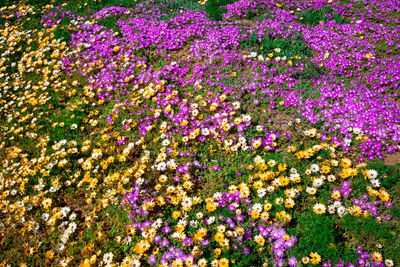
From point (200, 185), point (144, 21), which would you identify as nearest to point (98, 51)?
point (144, 21)

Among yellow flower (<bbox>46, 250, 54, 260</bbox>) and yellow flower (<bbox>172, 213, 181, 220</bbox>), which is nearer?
yellow flower (<bbox>172, 213, 181, 220</bbox>)

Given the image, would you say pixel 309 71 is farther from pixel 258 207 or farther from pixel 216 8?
pixel 216 8

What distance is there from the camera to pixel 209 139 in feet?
16.6

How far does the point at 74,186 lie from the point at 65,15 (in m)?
7.80

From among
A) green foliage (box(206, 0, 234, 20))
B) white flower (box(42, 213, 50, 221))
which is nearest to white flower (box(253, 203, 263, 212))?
white flower (box(42, 213, 50, 221))

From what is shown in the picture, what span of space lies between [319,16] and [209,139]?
5784 millimetres

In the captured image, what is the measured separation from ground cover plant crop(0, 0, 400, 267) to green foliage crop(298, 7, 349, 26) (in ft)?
0.19

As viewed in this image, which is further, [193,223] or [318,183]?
[318,183]

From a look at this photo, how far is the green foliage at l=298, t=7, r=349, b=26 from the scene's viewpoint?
25.3 feet

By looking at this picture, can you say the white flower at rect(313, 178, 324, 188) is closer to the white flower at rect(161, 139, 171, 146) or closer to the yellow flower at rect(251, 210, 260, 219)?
the yellow flower at rect(251, 210, 260, 219)

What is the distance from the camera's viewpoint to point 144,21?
8469 mm

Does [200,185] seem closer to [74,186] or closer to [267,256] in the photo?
[267,256]

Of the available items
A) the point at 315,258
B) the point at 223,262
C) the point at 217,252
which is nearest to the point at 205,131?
the point at 217,252

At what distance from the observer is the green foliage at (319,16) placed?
7714 mm
